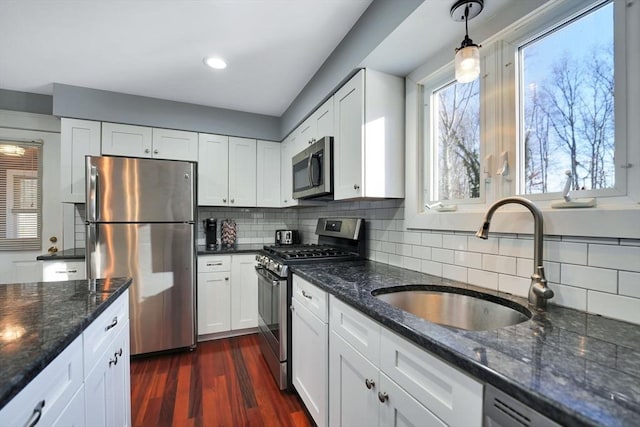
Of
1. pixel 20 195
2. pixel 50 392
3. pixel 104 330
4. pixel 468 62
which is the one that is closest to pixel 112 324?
pixel 104 330

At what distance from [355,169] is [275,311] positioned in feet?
3.86

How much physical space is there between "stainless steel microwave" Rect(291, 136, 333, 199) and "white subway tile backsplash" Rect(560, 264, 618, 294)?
1.40 metres

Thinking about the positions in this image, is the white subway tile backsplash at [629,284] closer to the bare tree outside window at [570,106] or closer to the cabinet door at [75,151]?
the bare tree outside window at [570,106]

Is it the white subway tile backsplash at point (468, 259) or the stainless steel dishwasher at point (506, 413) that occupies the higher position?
the white subway tile backsplash at point (468, 259)

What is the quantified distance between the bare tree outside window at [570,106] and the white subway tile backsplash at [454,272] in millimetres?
493

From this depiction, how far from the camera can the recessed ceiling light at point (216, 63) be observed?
6.90ft

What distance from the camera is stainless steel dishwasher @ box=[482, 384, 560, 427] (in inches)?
20.9

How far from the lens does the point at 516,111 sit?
4.15 ft

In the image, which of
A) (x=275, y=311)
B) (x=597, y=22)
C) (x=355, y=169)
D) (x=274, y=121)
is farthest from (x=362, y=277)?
(x=274, y=121)

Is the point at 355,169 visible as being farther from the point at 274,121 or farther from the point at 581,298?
the point at 274,121

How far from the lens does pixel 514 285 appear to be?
121cm

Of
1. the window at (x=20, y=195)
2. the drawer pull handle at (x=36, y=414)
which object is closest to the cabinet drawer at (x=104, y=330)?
the drawer pull handle at (x=36, y=414)

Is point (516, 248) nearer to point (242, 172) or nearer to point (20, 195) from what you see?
point (242, 172)

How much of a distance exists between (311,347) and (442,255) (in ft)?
3.01
